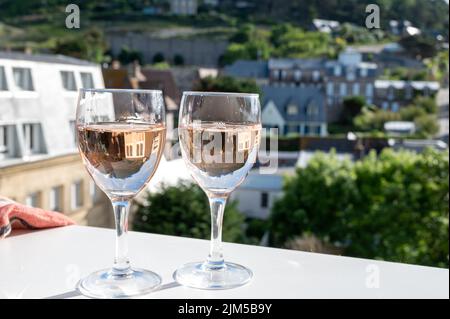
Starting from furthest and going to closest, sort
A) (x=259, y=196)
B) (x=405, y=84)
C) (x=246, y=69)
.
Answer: (x=259, y=196) < (x=405, y=84) < (x=246, y=69)

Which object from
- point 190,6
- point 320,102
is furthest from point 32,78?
point 320,102

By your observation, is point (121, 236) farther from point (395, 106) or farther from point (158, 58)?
point (395, 106)

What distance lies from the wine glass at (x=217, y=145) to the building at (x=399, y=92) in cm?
693

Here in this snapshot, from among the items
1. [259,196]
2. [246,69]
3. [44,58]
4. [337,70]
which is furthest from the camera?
[259,196]

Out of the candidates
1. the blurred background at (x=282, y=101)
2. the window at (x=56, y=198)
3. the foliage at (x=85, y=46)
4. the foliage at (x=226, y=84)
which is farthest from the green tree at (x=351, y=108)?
the window at (x=56, y=198)

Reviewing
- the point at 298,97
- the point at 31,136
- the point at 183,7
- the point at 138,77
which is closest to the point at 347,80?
the point at 298,97

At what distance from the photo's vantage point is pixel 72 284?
313mm

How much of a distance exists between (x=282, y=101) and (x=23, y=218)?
7167mm

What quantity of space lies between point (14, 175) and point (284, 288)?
15.1ft

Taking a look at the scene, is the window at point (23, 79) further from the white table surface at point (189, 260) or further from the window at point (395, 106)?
the window at point (395, 106)

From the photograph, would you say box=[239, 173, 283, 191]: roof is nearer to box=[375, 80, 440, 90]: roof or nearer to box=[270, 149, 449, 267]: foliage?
box=[270, 149, 449, 267]: foliage

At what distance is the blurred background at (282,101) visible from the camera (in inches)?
194

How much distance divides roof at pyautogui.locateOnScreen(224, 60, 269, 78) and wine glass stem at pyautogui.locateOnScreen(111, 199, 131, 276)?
638 centimetres

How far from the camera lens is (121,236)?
0.32 metres
